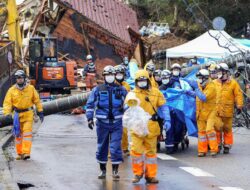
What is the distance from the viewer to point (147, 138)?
12.0 metres

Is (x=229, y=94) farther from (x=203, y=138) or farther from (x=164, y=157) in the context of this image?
(x=164, y=157)

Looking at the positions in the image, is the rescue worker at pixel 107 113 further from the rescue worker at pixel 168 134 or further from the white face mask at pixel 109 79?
the rescue worker at pixel 168 134

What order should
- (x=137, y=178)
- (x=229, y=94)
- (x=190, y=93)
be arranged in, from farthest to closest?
(x=229, y=94)
(x=190, y=93)
(x=137, y=178)

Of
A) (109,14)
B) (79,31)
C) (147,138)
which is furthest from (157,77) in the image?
(109,14)

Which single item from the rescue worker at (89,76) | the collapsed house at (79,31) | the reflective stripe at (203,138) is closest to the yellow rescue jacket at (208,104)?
the reflective stripe at (203,138)

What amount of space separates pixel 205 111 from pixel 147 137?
4.09 metres

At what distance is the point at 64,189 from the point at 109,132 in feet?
5.33

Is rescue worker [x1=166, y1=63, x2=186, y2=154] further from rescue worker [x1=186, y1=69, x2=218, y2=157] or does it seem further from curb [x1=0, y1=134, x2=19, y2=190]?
curb [x1=0, y1=134, x2=19, y2=190]

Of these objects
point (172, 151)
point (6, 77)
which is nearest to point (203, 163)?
point (172, 151)

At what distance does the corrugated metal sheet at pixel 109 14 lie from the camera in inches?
1518

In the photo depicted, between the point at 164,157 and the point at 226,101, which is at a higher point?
the point at 226,101

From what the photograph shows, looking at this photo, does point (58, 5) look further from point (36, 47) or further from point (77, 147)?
point (77, 147)

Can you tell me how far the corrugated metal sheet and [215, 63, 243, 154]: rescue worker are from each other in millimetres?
21575

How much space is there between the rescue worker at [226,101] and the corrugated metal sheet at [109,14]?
2158cm
